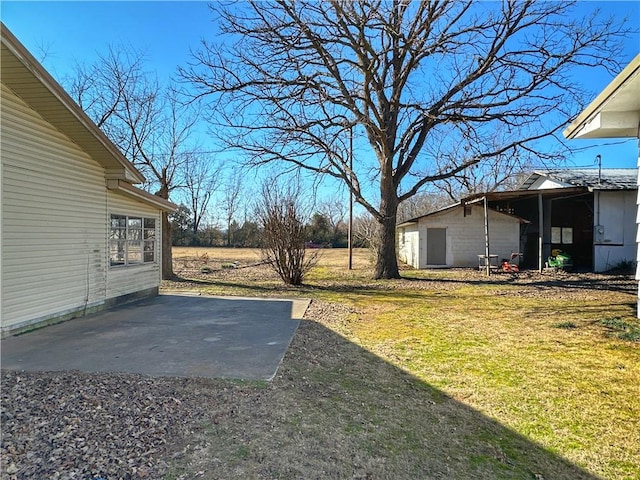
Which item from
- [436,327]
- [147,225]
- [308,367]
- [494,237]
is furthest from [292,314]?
[494,237]

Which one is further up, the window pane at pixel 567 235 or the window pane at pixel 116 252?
the window pane at pixel 567 235

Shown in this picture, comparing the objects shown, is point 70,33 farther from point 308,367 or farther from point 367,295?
point 367,295

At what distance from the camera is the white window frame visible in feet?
28.1

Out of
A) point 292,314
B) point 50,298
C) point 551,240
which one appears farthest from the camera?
point 551,240

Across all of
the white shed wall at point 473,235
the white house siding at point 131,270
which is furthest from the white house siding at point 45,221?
the white shed wall at point 473,235

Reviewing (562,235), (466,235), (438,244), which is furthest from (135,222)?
(562,235)

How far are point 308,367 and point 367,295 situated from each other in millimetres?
6538

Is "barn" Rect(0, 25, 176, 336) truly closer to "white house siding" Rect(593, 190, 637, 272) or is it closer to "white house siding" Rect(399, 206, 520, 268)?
"white house siding" Rect(399, 206, 520, 268)

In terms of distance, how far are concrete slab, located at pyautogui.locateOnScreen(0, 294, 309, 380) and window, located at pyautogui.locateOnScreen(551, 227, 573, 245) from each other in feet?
49.2

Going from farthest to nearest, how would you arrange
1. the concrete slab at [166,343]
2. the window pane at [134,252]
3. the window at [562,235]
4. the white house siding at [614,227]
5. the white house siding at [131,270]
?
the window at [562,235] < the white house siding at [614,227] < the window pane at [134,252] < the white house siding at [131,270] < the concrete slab at [166,343]

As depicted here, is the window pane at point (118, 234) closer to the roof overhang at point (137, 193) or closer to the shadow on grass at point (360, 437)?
the roof overhang at point (137, 193)

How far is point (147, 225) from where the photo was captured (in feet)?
33.2

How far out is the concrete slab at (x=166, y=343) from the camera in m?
4.40

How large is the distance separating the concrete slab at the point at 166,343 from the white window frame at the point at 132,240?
1242mm
